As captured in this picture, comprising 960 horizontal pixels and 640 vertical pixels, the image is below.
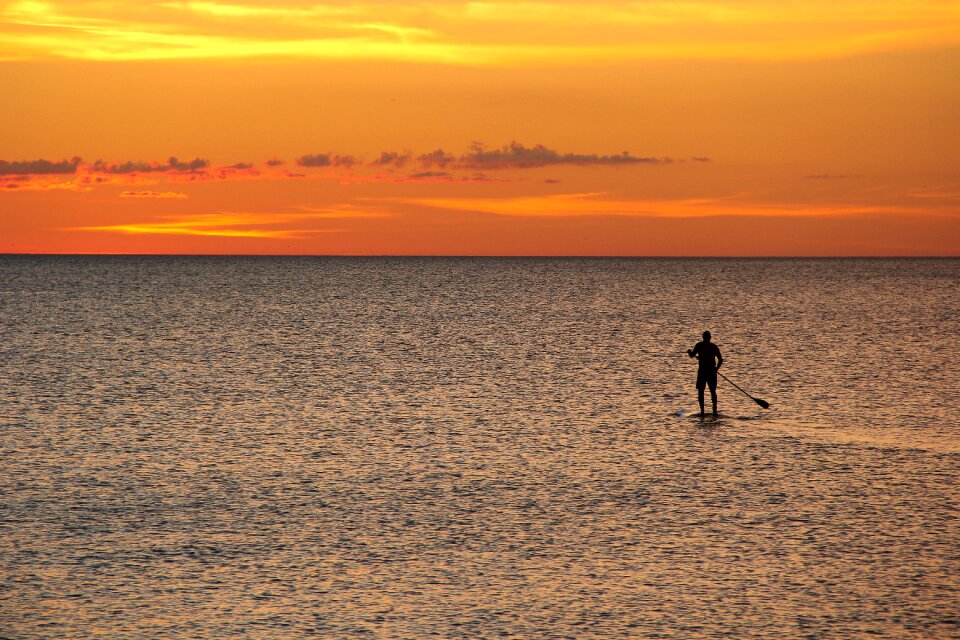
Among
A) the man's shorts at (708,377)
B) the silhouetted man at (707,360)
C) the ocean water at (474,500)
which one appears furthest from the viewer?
the man's shorts at (708,377)

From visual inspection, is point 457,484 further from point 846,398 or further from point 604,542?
point 846,398

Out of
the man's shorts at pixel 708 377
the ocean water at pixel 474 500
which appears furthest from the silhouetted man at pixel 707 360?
the ocean water at pixel 474 500

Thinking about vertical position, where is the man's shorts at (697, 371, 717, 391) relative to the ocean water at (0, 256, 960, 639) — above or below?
above

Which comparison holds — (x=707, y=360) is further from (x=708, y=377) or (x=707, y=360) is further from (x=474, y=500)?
(x=474, y=500)

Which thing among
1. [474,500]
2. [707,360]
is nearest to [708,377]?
[707,360]

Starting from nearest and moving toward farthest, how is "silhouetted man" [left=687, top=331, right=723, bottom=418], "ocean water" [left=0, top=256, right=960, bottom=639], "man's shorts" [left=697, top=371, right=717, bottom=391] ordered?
"ocean water" [left=0, top=256, right=960, bottom=639] → "silhouetted man" [left=687, top=331, right=723, bottom=418] → "man's shorts" [left=697, top=371, right=717, bottom=391]

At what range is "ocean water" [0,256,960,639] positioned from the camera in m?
16.3

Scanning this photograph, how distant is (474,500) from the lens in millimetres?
23625

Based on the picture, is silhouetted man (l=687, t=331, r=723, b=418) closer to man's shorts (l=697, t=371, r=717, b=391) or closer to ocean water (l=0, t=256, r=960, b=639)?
man's shorts (l=697, t=371, r=717, b=391)

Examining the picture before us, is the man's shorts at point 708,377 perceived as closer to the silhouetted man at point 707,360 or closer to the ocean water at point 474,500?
the silhouetted man at point 707,360

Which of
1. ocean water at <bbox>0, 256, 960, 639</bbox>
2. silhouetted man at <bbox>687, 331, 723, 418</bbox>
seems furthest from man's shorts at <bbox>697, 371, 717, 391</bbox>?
ocean water at <bbox>0, 256, 960, 639</bbox>

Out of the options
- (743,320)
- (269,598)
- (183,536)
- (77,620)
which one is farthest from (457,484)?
(743,320)

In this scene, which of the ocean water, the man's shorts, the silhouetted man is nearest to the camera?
the ocean water

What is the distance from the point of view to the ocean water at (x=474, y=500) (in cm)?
1634
